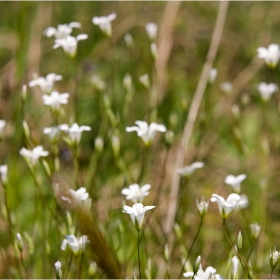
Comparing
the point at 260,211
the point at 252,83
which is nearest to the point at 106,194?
the point at 260,211

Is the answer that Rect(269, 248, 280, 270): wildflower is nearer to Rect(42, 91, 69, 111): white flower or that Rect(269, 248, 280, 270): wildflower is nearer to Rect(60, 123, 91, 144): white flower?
Rect(60, 123, 91, 144): white flower

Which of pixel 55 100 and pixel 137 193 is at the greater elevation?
pixel 55 100

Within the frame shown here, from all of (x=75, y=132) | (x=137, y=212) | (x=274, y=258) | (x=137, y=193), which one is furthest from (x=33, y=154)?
(x=274, y=258)

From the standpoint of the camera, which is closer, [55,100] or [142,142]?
[55,100]

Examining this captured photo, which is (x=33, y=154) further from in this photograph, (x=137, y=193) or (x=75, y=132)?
(x=137, y=193)

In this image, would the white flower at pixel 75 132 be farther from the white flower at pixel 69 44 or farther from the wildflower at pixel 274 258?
the wildflower at pixel 274 258

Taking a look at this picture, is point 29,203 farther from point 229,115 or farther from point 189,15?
point 189,15

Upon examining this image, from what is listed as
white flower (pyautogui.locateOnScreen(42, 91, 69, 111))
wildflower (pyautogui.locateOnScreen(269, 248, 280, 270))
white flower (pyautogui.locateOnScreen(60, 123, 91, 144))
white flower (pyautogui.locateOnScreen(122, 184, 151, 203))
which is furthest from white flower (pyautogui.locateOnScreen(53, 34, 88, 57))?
wildflower (pyautogui.locateOnScreen(269, 248, 280, 270))

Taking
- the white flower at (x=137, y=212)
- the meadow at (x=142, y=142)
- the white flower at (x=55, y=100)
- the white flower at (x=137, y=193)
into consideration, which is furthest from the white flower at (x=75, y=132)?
the white flower at (x=137, y=212)

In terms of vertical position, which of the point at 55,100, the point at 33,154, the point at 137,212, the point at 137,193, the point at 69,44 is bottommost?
the point at 137,212
